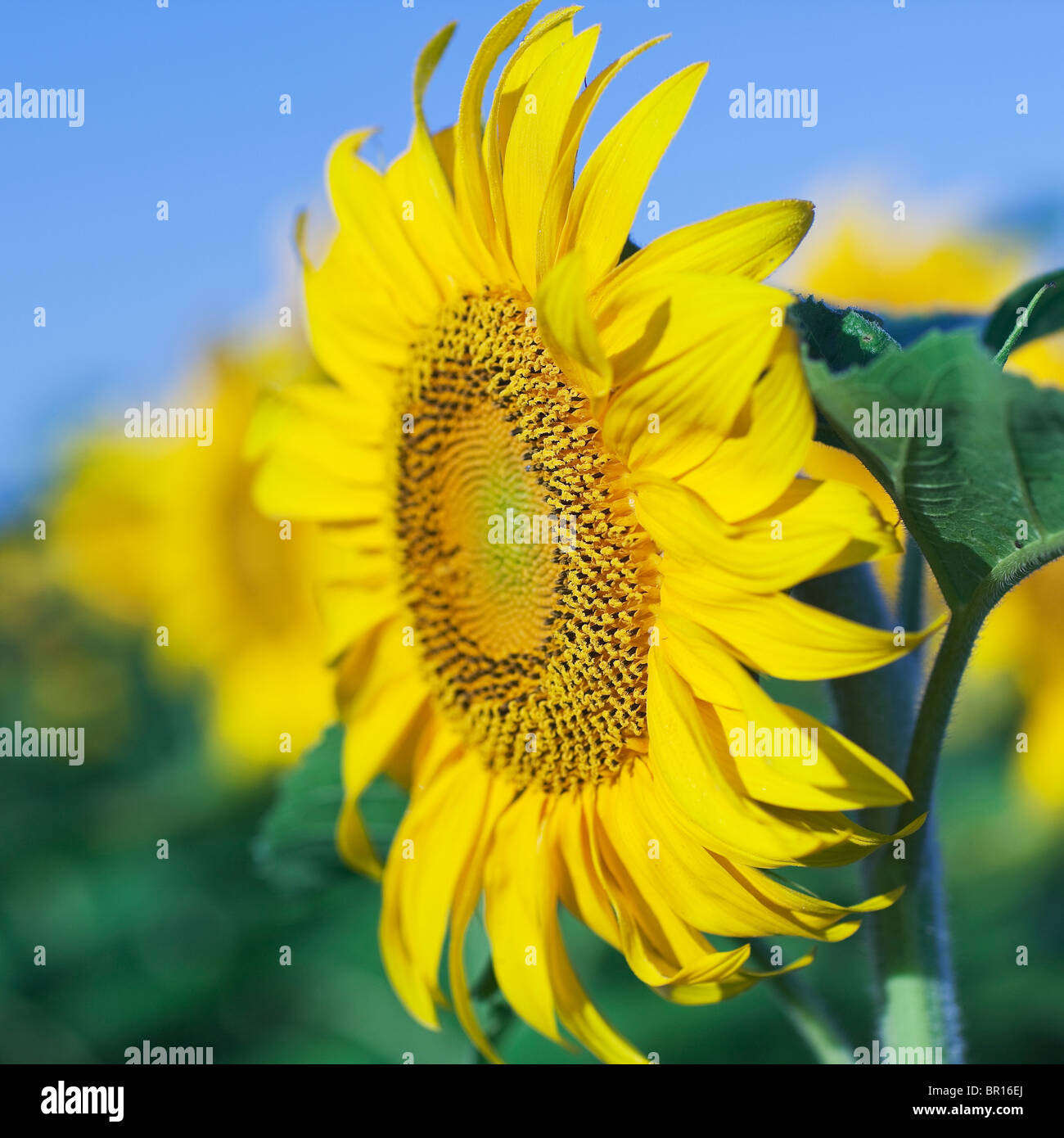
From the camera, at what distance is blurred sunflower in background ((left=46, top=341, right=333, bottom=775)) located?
4.11 m

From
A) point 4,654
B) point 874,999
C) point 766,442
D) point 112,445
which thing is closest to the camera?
point 766,442

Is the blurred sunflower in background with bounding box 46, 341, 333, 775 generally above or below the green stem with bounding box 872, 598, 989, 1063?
above

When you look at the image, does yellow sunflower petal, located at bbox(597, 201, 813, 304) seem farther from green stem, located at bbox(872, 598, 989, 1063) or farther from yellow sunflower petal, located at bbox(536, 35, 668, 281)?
green stem, located at bbox(872, 598, 989, 1063)

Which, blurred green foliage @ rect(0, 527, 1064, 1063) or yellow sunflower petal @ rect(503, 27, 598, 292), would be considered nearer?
yellow sunflower petal @ rect(503, 27, 598, 292)

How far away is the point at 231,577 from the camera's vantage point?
440 centimetres

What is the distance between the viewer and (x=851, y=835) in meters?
1.17

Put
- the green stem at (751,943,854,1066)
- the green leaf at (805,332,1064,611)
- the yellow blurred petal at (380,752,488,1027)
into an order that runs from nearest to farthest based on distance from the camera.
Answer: the green leaf at (805,332,1064,611) → the green stem at (751,943,854,1066) → the yellow blurred petal at (380,752,488,1027)

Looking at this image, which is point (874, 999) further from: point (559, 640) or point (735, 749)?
point (559, 640)

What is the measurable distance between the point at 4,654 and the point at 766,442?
5805mm

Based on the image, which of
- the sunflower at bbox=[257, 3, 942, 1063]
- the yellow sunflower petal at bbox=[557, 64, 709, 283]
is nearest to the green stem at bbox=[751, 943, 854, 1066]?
the sunflower at bbox=[257, 3, 942, 1063]

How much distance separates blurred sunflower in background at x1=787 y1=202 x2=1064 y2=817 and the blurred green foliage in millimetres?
205

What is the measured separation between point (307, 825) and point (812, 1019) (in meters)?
0.90

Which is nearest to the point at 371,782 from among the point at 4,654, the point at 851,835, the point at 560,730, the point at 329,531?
the point at 329,531

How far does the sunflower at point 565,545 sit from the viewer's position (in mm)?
1175
